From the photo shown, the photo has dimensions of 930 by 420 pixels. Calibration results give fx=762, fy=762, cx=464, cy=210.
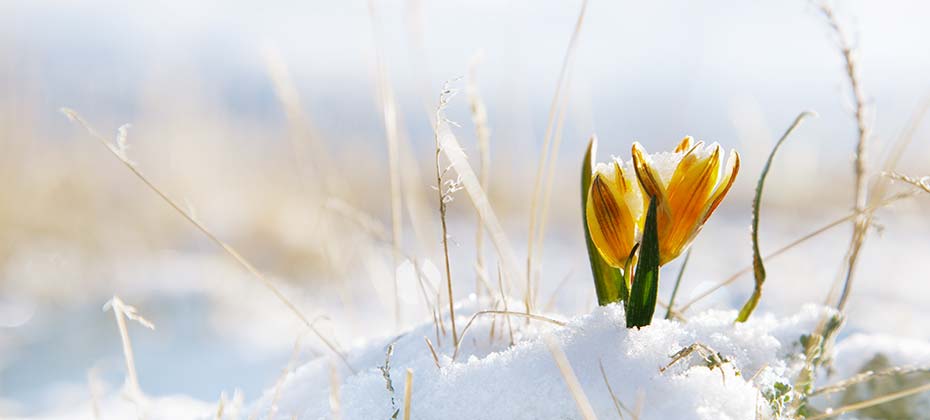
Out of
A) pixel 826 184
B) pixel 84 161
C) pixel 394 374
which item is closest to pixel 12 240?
pixel 84 161

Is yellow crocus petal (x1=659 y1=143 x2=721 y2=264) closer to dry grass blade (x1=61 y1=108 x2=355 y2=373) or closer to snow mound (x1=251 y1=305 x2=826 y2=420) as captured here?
snow mound (x1=251 y1=305 x2=826 y2=420)

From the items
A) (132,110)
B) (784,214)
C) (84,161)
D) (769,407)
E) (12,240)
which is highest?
(132,110)

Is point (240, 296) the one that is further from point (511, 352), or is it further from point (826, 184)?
point (826, 184)

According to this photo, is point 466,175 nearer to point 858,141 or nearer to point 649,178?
point 649,178

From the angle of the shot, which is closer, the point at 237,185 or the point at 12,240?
the point at 12,240

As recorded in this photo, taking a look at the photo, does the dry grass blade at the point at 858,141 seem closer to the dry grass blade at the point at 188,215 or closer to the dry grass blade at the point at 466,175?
the dry grass blade at the point at 466,175

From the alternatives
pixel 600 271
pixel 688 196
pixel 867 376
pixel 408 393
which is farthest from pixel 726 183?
pixel 408 393

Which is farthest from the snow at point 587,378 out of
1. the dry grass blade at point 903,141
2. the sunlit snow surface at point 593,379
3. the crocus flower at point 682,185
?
the dry grass blade at point 903,141

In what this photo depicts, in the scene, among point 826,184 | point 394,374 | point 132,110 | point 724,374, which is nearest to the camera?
point 724,374
